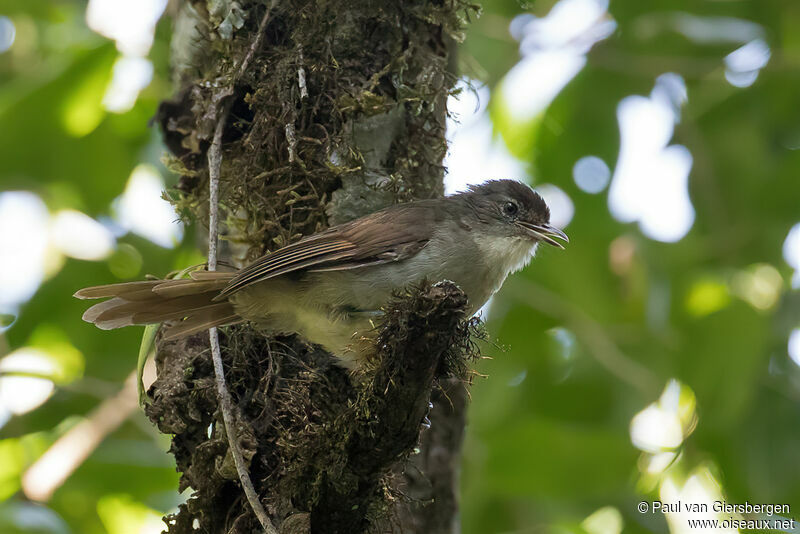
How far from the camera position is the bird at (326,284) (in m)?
3.56

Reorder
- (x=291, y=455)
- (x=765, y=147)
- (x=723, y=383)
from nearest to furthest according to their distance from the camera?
(x=291, y=455)
(x=723, y=383)
(x=765, y=147)

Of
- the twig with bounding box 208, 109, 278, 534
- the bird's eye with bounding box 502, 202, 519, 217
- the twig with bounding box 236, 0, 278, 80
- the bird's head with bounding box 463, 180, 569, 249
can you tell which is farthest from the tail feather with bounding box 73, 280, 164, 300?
the bird's eye with bounding box 502, 202, 519, 217

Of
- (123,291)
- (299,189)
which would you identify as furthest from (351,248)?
(123,291)

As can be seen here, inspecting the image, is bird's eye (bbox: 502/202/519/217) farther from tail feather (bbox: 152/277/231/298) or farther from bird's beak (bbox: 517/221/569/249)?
tail feather (bbox: 152/277/231/298)

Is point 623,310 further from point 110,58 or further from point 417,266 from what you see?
point 110,58

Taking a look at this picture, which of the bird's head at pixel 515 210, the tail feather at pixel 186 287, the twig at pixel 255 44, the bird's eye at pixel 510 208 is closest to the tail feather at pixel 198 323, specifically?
the tail feather at pixel 186 287

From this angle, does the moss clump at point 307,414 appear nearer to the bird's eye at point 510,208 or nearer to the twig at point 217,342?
the twig at point 217,342

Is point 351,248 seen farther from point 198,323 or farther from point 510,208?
point 510,208

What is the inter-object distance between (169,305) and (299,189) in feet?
2.58

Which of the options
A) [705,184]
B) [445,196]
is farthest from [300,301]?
[705,184]

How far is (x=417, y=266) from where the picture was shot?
3678 mm

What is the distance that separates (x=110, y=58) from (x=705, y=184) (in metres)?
4.45

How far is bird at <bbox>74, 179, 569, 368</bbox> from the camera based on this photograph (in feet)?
11.7

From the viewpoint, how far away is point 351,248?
355 cm
